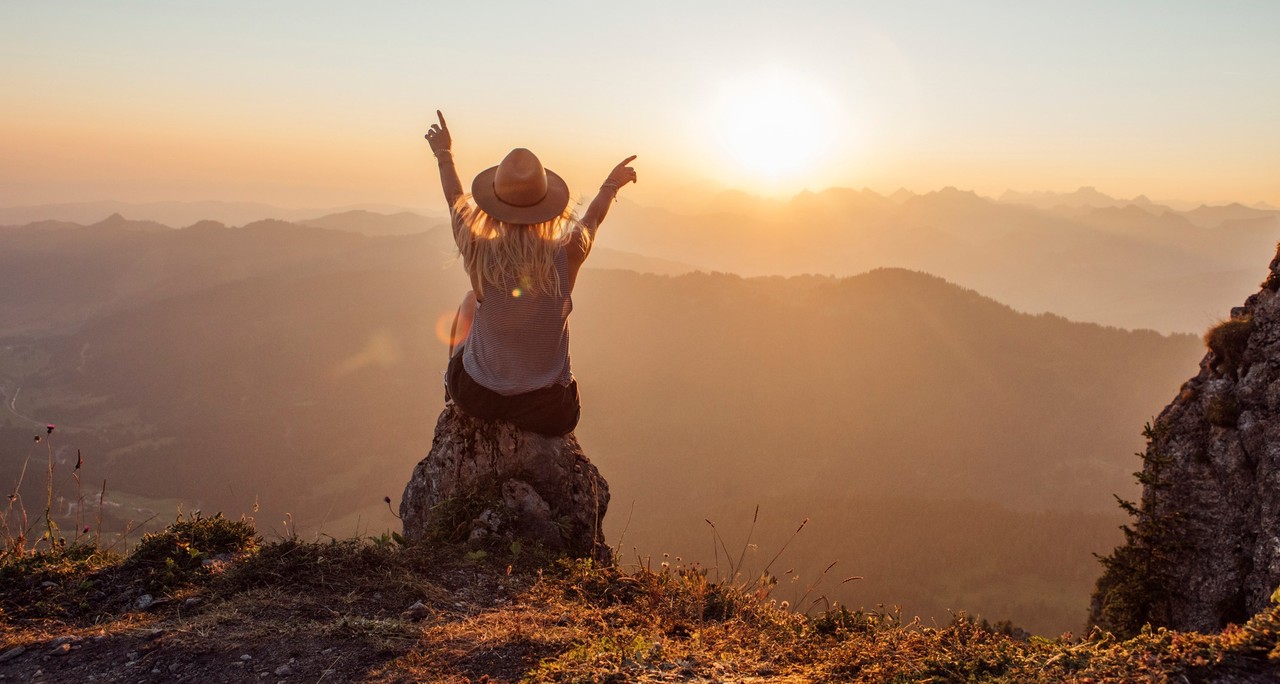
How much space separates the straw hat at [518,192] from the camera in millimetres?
6156

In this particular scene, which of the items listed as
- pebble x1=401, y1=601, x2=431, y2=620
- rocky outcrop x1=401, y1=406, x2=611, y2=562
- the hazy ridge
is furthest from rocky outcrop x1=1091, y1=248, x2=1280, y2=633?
the hazy ridge

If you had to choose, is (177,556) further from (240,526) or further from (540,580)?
(540,580)

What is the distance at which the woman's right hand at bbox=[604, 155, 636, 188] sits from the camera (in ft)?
23.6

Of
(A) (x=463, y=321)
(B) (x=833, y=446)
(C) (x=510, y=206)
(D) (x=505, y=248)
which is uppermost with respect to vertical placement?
(C) (x=510, y=206)

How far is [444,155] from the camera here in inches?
274

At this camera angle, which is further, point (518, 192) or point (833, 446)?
point (833, 446)

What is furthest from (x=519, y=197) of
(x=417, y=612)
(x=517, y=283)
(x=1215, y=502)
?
(x=1215, y=502)

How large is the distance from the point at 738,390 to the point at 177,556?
186m

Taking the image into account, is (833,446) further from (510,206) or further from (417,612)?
(417,612)

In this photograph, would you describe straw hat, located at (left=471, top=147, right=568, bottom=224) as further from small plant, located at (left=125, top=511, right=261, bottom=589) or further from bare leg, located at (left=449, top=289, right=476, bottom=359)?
small plant, located at (left=125, top=511, right=261, bottom=589)

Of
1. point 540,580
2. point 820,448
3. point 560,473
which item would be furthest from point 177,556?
point 820,448

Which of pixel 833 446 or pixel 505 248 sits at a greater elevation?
pixel 505 248

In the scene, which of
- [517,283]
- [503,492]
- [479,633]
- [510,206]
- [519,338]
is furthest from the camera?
[503,492]

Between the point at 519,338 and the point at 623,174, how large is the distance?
2160mm
